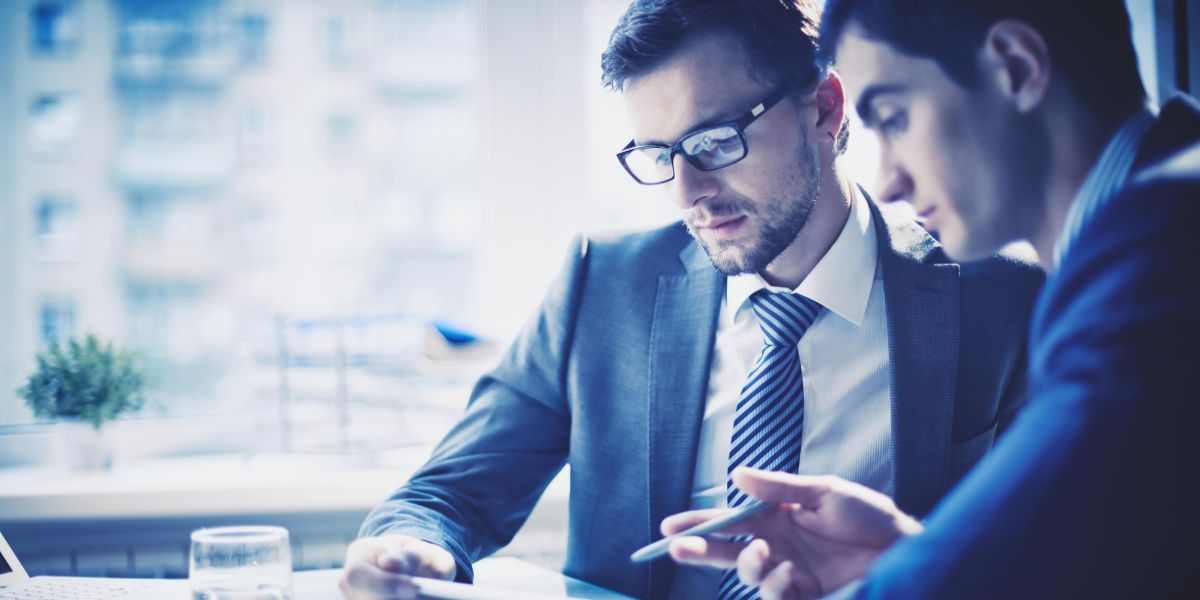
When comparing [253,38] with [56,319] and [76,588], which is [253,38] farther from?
[76,588]

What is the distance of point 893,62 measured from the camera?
0.85 meters

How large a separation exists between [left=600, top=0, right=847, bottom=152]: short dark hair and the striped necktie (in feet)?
1.35

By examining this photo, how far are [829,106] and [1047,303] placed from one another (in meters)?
0.91

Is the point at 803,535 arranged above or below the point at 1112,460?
below

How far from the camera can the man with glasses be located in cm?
135

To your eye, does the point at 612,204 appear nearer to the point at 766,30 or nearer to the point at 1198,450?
the point at 766,30

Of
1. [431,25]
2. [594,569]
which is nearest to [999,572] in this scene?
[594,569]

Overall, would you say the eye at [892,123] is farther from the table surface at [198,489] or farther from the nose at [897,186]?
the table surface at [198,489]

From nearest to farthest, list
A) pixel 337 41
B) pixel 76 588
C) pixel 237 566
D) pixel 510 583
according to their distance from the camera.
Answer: pixel 237 566 → pixel 76 588 → pixel 510 583 → pixel 337 41

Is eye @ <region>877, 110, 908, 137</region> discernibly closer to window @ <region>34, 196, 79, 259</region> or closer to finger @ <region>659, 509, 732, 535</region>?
finger @ <region>659, 509, 732, 535</region>

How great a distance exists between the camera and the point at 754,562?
3.11ft

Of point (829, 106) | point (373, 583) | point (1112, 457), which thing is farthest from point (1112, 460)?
point (829, 106)


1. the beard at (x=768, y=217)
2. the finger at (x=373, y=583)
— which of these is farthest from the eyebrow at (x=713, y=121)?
the finger at (x=373, y=583)

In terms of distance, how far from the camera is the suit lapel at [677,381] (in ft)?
4.65
